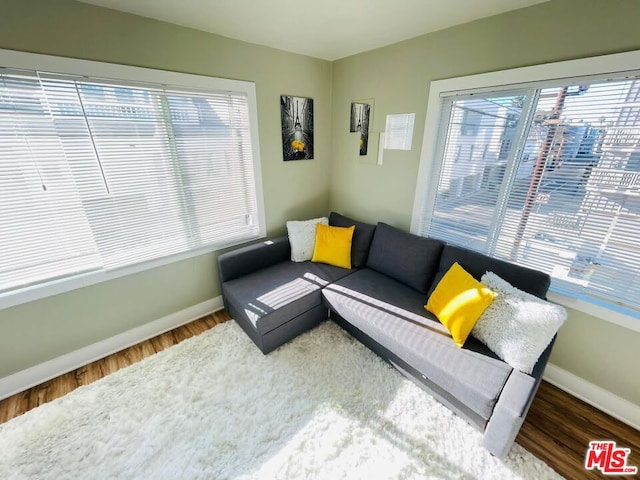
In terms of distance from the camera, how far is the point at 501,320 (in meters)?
1.58

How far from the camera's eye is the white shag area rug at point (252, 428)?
4.58 feet

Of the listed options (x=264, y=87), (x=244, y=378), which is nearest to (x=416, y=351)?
(x=244, y=378)

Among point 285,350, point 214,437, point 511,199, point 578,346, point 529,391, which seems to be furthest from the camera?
point 285,350

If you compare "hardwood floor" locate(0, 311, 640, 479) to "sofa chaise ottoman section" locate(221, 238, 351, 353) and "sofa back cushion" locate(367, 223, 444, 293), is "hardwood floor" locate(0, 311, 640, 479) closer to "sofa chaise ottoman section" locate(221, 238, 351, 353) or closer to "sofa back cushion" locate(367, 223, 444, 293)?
"sofa chaise ottoman section" locate(221, 238, 351, 353)

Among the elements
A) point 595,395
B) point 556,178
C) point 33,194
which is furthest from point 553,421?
point 33,194

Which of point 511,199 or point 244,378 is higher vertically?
point 511,199

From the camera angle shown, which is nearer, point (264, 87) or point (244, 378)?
point (244, 378)

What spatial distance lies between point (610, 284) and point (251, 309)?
96.5 inches

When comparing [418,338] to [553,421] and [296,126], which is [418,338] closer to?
[553,421]

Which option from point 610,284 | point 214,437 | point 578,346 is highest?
point 610,284

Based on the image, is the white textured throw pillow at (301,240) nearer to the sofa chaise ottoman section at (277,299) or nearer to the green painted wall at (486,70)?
the sofa chaise ottoman section at (277,299)

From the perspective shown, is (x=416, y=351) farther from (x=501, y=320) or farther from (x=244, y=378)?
(x=244, y=378)

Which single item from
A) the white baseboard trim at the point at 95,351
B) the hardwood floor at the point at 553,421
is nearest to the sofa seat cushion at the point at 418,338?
the hardwood floor at the point at 553,421

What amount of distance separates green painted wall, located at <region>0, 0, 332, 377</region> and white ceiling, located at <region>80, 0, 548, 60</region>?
0.38 feet
